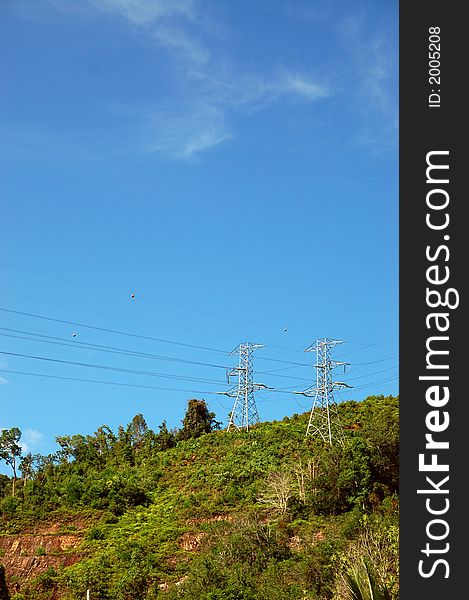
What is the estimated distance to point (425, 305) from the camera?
12016 mm

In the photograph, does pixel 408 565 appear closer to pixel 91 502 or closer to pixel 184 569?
pixel 184 569

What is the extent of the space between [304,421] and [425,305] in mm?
54369

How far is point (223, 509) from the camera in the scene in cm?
4966

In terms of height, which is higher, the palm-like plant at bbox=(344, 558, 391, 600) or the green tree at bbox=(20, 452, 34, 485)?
the green tree at bbox=(20, 452, 34, 485)

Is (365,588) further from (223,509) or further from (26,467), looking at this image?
(26,467)

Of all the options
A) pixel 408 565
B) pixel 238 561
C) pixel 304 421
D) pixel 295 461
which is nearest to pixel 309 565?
pixel 238 561

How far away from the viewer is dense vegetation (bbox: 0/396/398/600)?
3497 centimetres

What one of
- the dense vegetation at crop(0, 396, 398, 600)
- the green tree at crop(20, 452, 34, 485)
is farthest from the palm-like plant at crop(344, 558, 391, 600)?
the green tree at crop(20, 452, 34, 485)

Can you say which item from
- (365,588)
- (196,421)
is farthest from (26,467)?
(365,588)

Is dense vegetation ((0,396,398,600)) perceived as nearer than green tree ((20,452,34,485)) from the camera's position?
Yes

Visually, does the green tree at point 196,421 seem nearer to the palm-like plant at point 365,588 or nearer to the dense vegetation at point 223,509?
the dense vegetation at point 223,509

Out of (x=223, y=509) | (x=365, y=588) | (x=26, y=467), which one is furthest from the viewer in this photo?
(x=26, y=467)

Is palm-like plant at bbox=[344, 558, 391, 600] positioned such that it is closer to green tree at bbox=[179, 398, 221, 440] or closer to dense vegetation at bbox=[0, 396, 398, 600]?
dense vegetation at bbox=[0, 396, 398, 600]

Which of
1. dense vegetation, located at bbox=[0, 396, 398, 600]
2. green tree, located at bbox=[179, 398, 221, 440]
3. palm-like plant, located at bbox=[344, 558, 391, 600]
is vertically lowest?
palm-like plant, located at bbox=[344, 558, 391, 600]
